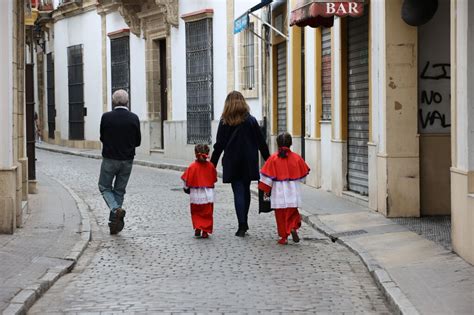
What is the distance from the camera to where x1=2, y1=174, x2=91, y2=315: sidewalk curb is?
7.81 m

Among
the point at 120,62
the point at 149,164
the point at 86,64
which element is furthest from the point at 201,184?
the point at 86,64

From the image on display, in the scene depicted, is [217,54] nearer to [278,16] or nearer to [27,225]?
[278,16]

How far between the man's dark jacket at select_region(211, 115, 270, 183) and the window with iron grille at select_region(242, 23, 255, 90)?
1133 cm

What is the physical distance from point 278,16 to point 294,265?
12.0m

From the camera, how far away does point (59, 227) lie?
508 inches

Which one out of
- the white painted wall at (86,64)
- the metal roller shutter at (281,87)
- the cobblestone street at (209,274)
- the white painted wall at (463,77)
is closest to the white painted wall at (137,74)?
the white painted wall at (86,64)

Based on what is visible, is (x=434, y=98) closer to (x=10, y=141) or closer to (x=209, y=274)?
(x=209, y=274)

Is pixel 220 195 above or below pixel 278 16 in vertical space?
below

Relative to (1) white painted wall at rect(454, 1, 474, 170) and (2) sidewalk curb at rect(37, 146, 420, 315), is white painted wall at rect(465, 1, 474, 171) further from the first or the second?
(2) sidewalk curb at rect(37, 146, 420, 315)

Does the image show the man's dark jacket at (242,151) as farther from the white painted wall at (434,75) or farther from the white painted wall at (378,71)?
the white painted wall at (434,75)

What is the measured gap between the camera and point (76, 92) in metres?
36.8

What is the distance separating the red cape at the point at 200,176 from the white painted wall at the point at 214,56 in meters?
13.0

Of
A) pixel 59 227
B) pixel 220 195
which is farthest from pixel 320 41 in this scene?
pixel 59 227

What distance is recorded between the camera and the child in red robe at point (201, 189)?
12.3 meters
